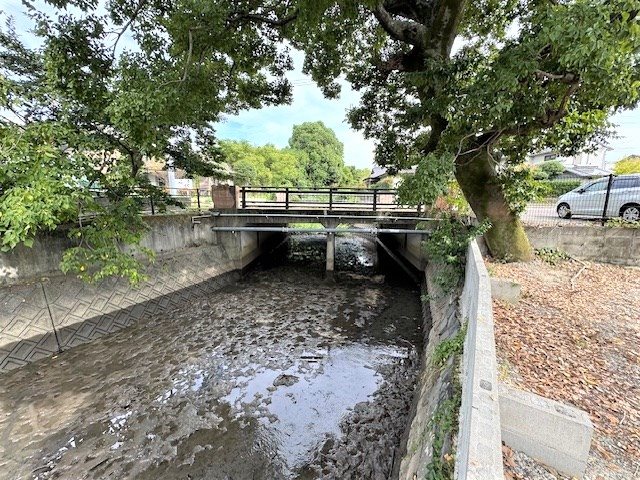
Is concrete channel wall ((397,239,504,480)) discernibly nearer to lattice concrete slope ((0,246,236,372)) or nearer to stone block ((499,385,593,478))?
stone block ((499,385,593,478))

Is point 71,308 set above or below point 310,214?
below

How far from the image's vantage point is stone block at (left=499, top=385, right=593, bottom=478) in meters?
2.07

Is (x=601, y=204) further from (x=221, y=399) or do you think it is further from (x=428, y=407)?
(x=221, y=399)

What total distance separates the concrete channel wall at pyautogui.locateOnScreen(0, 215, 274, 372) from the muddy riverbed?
426 mm

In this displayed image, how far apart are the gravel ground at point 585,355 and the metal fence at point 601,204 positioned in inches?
118

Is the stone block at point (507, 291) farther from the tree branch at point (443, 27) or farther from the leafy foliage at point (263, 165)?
the leafy foliage at point (263, 165)

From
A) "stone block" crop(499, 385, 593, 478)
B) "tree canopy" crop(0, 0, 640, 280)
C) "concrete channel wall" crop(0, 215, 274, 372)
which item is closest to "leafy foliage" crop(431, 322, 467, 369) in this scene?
"stone block" crop(499, 385, 593, 478)

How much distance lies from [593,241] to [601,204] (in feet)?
8.51

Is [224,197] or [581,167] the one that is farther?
[581,167]

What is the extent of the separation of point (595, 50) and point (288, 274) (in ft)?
35.3

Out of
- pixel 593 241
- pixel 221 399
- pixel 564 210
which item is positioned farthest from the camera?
pixel 564 210

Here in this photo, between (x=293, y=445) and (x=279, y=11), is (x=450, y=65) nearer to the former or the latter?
(x=279, y=11)

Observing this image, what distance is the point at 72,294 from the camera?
6688 mm

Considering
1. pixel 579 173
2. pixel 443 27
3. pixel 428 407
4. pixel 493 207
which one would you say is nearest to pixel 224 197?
pixel 443 27
